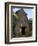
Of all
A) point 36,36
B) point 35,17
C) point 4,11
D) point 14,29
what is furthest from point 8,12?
point 36,36

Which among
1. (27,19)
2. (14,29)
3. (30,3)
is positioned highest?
(30,3)

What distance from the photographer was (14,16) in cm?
135

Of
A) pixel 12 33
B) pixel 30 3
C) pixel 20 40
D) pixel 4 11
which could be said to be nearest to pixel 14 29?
pixel 12 33

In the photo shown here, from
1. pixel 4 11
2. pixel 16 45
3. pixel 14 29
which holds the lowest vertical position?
pixel 16 45

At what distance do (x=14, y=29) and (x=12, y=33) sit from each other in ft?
0.20

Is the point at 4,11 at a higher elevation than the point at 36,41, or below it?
higher

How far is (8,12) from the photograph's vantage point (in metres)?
1.33

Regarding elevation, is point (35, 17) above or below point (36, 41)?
above

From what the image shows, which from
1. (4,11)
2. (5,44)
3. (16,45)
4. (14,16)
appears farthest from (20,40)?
(4,11)

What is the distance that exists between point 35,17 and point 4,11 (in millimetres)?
437

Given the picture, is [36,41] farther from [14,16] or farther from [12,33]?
[14,16]

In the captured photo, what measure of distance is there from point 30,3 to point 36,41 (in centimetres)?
54

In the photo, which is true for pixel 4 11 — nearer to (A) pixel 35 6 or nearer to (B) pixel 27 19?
(B) pixel 27 19

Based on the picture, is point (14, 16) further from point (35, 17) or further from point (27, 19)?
point (35, 17)
